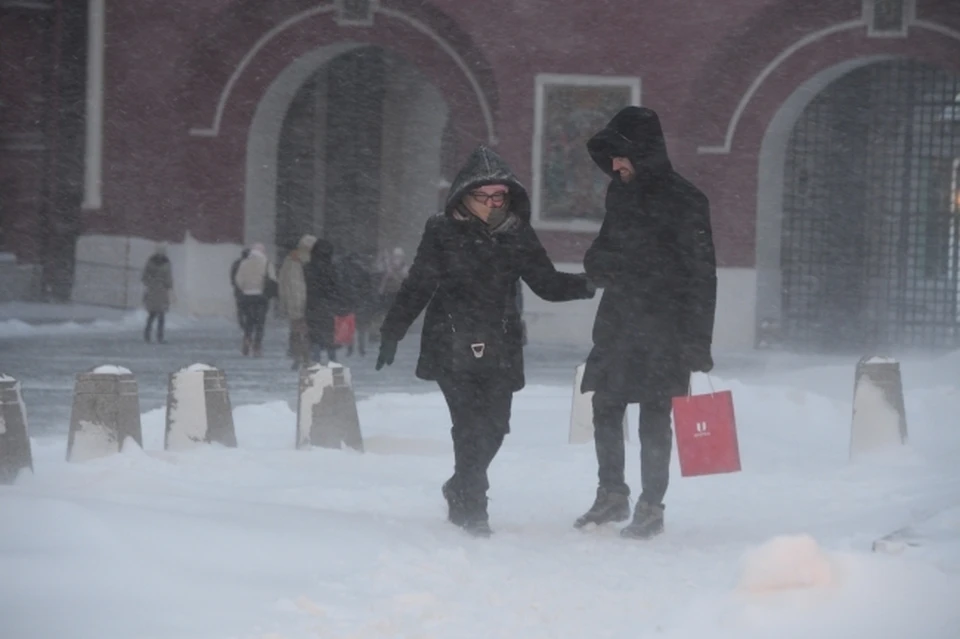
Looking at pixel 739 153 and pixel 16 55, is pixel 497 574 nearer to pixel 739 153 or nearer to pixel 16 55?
pixel 739 153

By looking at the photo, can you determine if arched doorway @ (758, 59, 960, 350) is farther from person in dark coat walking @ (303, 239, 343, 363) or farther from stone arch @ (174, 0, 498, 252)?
person in dark coat walking @ (303, 239, 343, 363)

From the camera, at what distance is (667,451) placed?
22.3 ft

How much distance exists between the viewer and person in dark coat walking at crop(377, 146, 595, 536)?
664 cm

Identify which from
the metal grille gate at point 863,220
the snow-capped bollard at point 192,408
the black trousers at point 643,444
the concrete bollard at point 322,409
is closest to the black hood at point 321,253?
the concrete bollard at point 322,409

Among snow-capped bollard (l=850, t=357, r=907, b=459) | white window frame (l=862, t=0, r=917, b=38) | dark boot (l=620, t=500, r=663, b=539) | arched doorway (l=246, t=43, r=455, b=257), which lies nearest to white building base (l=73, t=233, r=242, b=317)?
arched doorway (l=246, t=43, r=455, b=257)

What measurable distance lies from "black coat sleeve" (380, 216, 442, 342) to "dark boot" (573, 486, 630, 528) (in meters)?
1.14

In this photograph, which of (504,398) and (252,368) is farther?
(252,368)

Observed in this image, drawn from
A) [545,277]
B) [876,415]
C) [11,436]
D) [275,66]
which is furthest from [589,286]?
[275,66]

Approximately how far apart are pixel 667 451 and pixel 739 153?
15.0 meters

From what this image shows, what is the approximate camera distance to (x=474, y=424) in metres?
6.67

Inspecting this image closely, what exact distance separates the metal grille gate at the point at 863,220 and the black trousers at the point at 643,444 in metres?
15.4

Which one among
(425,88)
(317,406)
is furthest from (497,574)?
(425,88)

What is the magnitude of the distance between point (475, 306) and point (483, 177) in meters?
0.55

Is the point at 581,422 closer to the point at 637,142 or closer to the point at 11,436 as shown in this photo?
the point at 637,142
